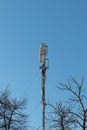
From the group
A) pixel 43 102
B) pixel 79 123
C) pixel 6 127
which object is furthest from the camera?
pixel 6 127

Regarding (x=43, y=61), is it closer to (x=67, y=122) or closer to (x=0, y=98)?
(x=67, y=122)

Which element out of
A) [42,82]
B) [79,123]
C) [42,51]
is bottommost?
[79,123]

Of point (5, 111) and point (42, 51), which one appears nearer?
point (42, 51)

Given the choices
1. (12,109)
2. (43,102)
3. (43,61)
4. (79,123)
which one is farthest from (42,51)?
(12,109)

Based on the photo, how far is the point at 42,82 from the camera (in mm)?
23500

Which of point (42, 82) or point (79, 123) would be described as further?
point (79, 123)

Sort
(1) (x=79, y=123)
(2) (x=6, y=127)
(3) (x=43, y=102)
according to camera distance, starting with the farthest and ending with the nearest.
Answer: (2) (x=6, y=127), (1) (x=79, y=123), (3) (x=43, y=102)

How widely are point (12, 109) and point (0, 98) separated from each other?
159cm

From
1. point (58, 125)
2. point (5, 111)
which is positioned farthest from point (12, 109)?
point (58, 125)

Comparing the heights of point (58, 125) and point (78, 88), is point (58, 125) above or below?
below

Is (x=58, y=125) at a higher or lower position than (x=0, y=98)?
lower

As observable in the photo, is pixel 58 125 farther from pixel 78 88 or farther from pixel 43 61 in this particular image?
pixel 43 61

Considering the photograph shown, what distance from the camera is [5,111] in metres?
34.3

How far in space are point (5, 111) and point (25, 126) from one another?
220 centimetres
